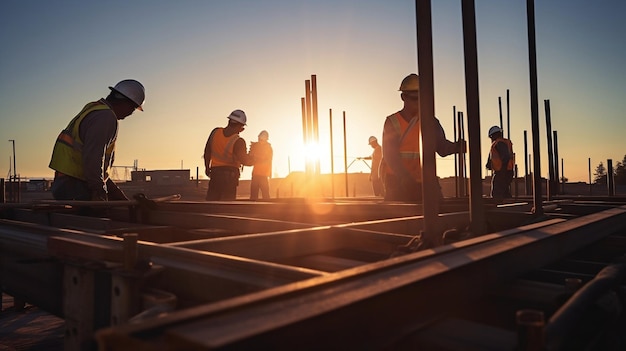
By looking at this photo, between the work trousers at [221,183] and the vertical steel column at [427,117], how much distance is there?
6243mm

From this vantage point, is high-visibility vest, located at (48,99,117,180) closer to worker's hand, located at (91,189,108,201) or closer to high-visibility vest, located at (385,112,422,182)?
worker's hand, located at (91,189,108,201)

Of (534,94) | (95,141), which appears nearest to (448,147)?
(534,94)

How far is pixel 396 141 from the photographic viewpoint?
5.02 m

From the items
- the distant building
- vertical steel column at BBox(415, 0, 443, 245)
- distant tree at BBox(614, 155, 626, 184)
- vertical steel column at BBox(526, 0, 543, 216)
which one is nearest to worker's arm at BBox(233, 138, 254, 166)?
vertical steel column at BBox(526, 0, 543, 216)

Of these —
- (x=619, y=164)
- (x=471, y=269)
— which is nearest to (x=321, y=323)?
(x=471, y=269)

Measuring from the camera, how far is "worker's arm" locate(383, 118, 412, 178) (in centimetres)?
503

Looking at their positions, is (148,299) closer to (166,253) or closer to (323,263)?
(166,253)

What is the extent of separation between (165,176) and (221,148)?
104ft

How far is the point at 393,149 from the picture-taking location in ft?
16.5

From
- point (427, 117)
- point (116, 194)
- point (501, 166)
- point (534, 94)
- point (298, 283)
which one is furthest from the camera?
point (501, 166)

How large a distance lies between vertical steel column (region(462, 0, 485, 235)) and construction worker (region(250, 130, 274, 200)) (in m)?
8.49

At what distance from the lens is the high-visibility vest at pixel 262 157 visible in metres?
11.3

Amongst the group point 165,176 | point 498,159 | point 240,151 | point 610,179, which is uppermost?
point 165,176

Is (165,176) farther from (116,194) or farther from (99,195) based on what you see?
(99,195)
